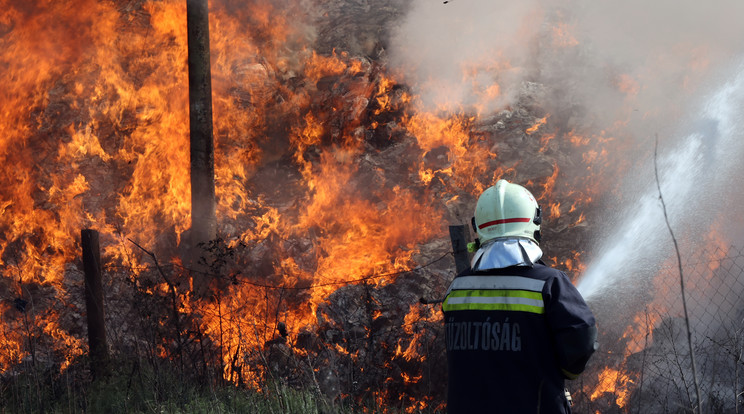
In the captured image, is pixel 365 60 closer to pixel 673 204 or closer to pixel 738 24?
pixel 673 204

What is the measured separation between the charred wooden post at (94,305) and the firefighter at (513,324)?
5.62m

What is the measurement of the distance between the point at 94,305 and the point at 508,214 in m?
6.10

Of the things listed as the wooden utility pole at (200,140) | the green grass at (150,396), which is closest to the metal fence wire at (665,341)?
the green grass at (150,396)

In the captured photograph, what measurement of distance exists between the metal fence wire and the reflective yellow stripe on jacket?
4.50 m

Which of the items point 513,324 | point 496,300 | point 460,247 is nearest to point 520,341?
point 513,324

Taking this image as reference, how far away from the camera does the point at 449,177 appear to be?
1111 cm

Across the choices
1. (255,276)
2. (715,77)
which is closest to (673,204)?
(715,77)

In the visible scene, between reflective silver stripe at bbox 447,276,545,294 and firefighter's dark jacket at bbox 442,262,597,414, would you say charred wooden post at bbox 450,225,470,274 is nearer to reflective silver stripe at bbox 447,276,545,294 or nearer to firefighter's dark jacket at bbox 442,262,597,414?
reflective silver stripe at bbox 447,276,545,294

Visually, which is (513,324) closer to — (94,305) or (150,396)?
(150,396)

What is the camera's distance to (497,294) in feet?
9.41

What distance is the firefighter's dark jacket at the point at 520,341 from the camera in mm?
2658

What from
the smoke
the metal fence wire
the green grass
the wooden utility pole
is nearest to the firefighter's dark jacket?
the green grass

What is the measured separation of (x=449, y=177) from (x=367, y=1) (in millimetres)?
6091

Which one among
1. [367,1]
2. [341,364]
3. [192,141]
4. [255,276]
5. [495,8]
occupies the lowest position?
[341,364]
